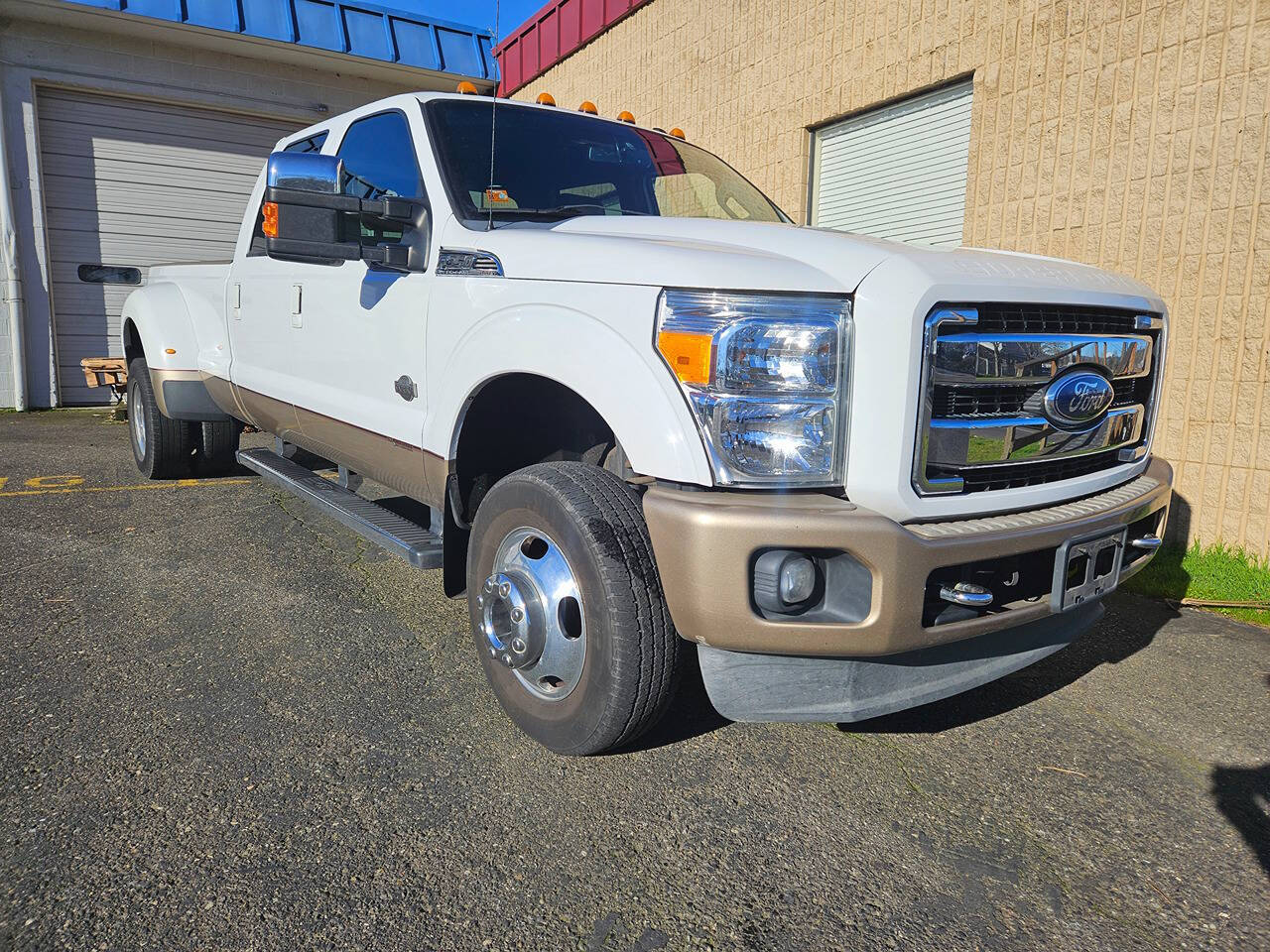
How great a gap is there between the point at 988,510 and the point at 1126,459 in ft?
2.90

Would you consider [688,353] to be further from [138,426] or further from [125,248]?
[125,248]

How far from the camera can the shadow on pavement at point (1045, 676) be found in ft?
9.72

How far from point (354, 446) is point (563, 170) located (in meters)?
1.38

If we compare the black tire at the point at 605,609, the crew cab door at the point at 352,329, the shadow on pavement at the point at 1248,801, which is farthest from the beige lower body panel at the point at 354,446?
the shadow on pavement at the point at 1248,801

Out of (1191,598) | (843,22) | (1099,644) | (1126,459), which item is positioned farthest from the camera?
(843,22)

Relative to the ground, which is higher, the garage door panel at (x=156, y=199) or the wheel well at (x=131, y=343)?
the garage door panel at (x=156, y=199)

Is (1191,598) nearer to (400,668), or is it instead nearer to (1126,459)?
(1126,459)

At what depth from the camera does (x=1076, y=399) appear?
7.86 ft

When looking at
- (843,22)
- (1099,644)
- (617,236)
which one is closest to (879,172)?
(843,22)

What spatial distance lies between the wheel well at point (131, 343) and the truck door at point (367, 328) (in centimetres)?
272

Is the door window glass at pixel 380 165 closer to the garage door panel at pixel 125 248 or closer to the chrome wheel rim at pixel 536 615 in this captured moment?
the chrome wheel rim at pixel 536 615

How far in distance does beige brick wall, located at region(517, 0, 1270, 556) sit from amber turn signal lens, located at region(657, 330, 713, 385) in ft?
12.6

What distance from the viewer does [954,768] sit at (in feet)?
8.68

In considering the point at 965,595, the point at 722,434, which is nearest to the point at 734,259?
the point at 722,434
